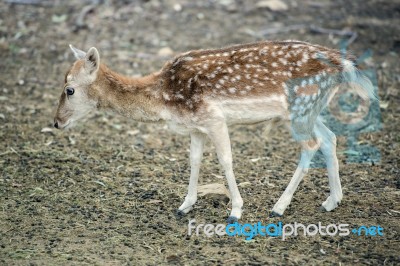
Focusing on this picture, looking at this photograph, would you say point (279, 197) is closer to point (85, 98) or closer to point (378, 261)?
point (378, 261)

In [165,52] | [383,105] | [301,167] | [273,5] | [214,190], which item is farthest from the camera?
[273,5]

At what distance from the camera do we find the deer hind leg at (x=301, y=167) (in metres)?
6.00

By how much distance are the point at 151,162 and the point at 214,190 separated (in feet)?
3.98

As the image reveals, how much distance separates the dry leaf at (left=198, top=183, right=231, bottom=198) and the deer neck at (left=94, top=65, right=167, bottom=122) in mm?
875

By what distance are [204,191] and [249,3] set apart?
679 centimetres

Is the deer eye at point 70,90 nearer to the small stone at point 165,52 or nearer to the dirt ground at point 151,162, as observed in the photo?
the dirt ground at point 151,162

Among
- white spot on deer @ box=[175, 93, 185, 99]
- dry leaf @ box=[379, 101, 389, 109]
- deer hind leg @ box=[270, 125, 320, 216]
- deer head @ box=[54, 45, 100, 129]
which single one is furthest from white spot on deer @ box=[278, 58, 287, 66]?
dry leaf @ box=[379, 101, 389, 109]

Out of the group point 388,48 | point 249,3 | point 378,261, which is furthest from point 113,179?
point 249,3

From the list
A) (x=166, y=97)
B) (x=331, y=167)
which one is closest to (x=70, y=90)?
(x=166, y=97)

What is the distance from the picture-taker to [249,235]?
18.7ft

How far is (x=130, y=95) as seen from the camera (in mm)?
6152

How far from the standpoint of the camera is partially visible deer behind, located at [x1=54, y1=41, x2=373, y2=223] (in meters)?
5.87

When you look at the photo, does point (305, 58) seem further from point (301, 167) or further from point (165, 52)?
point (165, 52)

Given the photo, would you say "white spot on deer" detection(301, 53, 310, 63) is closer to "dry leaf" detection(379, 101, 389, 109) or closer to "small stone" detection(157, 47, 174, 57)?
"dry leaf" detection(379, 101, 389, 109)
